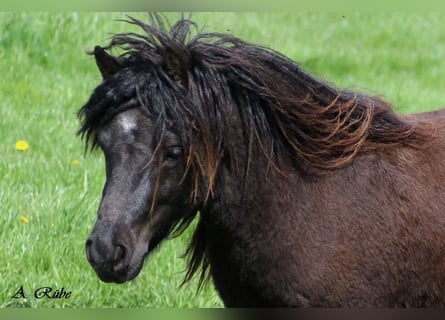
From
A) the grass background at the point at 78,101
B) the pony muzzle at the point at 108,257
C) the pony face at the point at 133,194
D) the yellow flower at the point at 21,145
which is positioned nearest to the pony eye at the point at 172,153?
the pony face at the point at 133,194

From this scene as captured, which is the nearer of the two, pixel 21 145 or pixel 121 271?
pixel 121 271

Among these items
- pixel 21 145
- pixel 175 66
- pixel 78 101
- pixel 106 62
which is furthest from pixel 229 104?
pixel 78 101

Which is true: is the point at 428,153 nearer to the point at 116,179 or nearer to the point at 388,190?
the point at 388,190

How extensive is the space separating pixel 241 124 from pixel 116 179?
25.4 inches

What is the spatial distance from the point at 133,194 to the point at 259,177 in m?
0.64

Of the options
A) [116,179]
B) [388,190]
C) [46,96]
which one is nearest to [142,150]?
[116,179]

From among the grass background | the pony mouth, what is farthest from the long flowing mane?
the grass background

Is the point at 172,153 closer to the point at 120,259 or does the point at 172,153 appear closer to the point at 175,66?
the point at 175,66

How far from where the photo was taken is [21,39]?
1040 centimetres

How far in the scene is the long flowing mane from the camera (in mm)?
4402

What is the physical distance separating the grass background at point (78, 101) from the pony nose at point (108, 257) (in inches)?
21.0

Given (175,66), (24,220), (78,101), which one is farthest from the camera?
(78,101)

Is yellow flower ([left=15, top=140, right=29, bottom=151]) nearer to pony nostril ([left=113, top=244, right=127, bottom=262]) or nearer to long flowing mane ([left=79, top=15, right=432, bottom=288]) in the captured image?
long flowing mane ([left=79, top=15, right=432, bottom=288])

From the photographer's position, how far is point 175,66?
14.6ft
